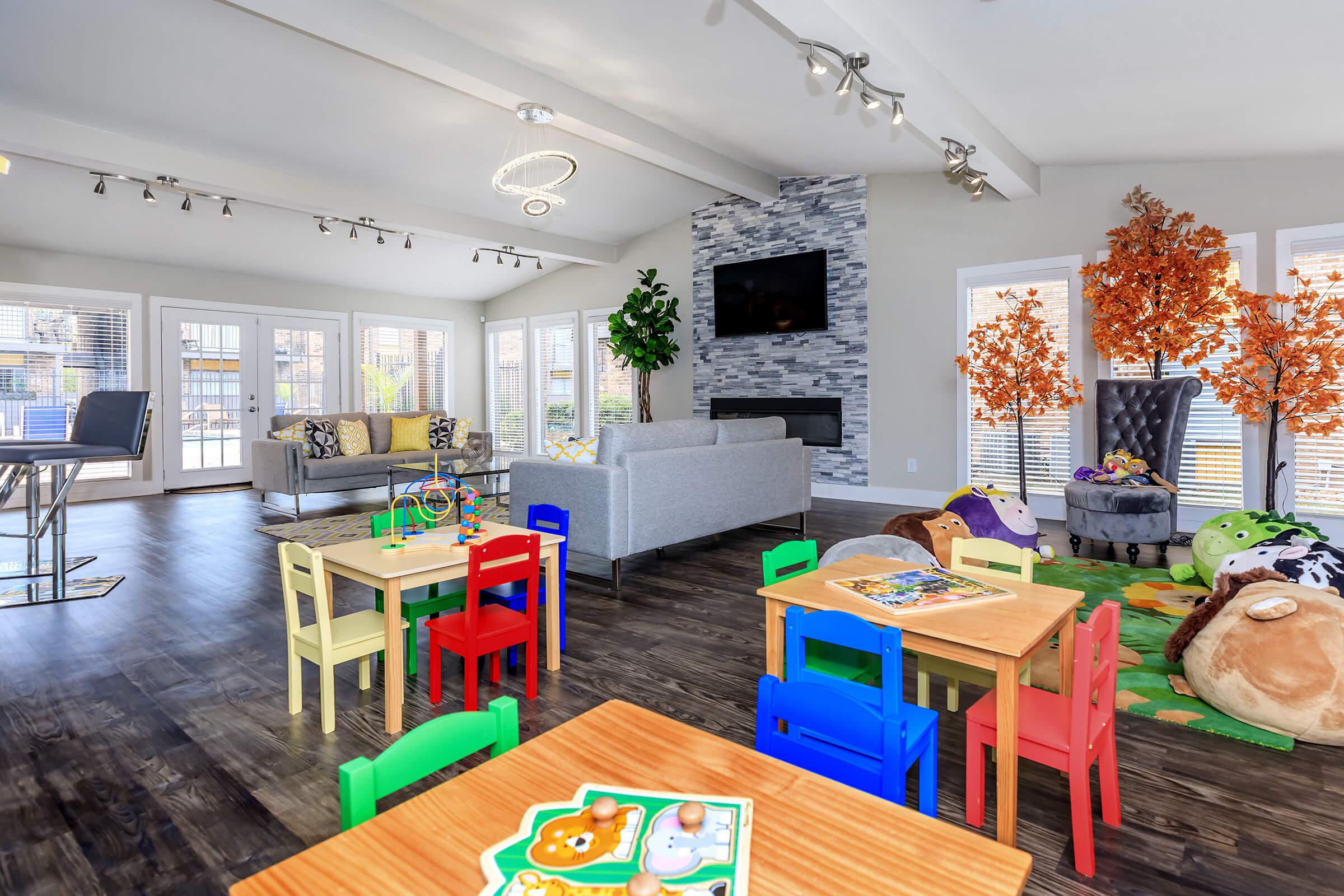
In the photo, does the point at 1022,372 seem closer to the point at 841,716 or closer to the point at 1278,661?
the point at 1278,661

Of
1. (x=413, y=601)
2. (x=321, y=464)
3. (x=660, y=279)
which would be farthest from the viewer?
(x=660, y=279)

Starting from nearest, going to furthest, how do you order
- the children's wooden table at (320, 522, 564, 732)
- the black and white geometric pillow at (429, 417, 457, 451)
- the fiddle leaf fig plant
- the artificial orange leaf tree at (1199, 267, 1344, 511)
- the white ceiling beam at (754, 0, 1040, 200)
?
the children's wooden table at (320, 522, 564, 732) → the white ceiling beam at (754, 0, 1040, 200) → the artificial orange leaf tree at (1199, 267, 1344, 511) → the black and white geometric pillow at (429, 417, 457, 451) → the fiddle leaf fig plant

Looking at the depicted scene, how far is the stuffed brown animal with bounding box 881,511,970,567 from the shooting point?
3.88 m

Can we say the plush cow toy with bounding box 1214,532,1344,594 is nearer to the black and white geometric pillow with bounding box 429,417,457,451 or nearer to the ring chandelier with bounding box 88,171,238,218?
the black and white geometric pillow with bounding box 429,417,457,451

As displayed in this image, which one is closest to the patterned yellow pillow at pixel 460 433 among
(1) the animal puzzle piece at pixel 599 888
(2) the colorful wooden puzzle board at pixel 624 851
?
(2) the colorful wooden puzzle board at pixel 624 851

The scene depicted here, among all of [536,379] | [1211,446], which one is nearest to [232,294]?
[536,379]

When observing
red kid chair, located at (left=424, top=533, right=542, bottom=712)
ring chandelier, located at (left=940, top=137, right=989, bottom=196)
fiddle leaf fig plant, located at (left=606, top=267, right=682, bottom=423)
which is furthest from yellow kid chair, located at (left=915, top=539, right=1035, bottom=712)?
fiddle leaf fig plant, located at (left=606, top=267, right=682, bottom=423)

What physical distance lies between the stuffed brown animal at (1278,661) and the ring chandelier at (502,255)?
773 cm

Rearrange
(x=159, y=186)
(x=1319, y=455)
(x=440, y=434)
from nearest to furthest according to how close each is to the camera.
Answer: (x=1319, y=455)
(x=159, y=186)
(x=440, y=434)

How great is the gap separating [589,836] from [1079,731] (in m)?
1.28

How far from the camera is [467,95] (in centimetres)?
549

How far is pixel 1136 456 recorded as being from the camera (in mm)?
5191

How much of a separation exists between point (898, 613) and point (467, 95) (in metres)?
5.33

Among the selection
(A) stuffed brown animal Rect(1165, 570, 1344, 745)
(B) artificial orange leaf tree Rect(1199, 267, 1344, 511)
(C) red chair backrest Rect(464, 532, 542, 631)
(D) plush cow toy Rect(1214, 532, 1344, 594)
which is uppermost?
(B) artificial orange leaf tree Rect(1199, 267, 1344, 511)
